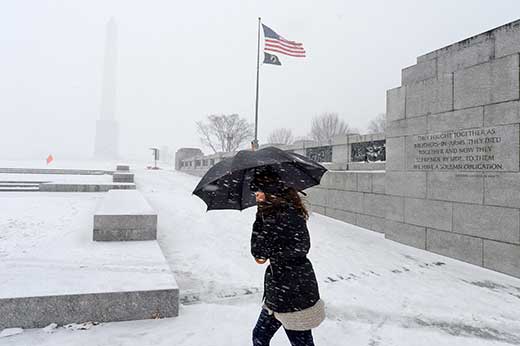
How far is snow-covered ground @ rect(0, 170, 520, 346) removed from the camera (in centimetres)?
345

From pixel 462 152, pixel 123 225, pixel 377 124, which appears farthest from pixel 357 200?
pixel 377 124

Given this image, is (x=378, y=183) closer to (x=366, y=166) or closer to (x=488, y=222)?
(x=366, y=166)

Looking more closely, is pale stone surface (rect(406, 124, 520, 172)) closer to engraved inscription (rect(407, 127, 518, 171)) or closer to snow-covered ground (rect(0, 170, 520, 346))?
engraved inscription (rect(407, 127, 518, 171))

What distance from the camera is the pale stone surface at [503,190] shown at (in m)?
5.46

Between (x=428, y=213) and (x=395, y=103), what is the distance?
2.73 metres

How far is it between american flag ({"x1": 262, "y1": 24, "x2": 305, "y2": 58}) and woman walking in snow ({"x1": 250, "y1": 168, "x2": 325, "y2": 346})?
1484 centimetres

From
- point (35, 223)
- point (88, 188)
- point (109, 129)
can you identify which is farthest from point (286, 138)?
point (35, 223)

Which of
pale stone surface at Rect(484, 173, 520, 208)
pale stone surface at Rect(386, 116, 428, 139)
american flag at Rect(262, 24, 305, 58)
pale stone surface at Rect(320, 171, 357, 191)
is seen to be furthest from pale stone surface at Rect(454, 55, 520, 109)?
american flag at Rect(262, 24, 305, 58)

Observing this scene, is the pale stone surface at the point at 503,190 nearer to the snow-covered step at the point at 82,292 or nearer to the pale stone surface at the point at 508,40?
the pale stone surface at the point at 508,40

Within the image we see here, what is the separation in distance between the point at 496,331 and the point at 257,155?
3597mm

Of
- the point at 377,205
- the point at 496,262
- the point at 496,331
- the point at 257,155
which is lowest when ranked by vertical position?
the point at 496,331

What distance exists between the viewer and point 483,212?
5926 mm

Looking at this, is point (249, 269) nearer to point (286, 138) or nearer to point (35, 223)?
point (35, 223)

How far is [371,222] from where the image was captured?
28.9 ft
